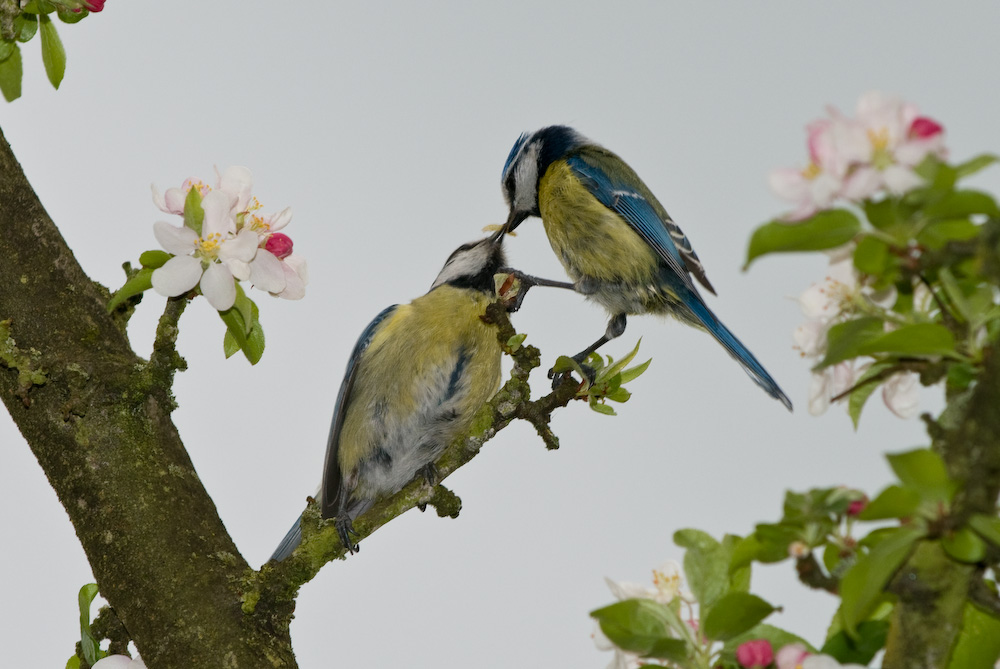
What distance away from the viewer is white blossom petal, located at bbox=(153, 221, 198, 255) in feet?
7.48

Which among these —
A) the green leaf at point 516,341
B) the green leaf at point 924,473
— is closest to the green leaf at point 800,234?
the green leaf at point 924,473

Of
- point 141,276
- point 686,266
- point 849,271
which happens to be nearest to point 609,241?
point 686,266

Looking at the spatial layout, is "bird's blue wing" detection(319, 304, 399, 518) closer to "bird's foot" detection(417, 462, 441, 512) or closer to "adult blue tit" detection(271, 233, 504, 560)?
"adult blue tit" detection(271, 233, 504, 560)

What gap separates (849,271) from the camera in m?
1.70

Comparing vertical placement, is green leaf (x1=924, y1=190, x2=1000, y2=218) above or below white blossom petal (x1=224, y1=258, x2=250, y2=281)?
below

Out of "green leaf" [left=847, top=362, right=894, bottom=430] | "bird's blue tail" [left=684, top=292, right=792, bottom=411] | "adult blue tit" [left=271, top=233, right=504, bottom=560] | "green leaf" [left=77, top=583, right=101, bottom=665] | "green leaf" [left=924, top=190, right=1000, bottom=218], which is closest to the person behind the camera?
"green leaf" [left=924, top=190, right=1000, bottom=218]

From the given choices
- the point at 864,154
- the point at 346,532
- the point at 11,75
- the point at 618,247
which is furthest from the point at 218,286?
the point at 618,247

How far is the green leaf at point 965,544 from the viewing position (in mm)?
1371

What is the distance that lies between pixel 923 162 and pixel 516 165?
3.17 metres

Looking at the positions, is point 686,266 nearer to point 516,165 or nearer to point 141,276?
point 516,165

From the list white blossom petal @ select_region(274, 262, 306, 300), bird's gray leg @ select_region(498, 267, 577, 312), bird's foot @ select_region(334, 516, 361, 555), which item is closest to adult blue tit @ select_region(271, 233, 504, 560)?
bird's gray leg @ select_region(498, 267, 577, 312)

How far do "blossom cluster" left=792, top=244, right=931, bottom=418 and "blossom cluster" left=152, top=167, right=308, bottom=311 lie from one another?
120 cm

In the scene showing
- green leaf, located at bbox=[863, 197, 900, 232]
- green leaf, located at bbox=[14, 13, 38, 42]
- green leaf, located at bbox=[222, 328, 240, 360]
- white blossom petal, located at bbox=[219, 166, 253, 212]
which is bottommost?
green leaf, located at bbox=[863, 197, 900, 232]

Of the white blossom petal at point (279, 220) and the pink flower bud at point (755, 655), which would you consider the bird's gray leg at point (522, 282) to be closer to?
the white blossom petal at point (279, 220)
